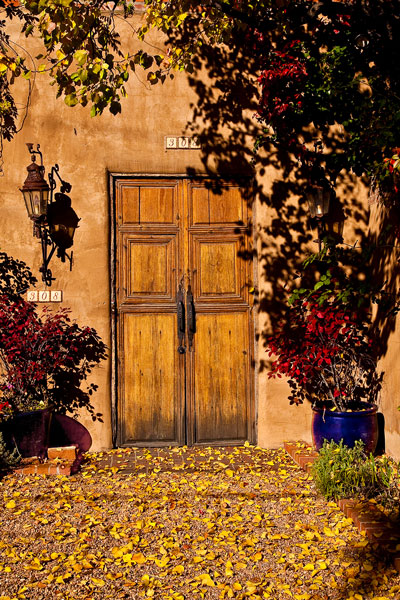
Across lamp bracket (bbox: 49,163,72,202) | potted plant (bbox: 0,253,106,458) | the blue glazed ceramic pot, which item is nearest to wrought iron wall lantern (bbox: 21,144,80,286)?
lamp bracket (bbox: 49,163,72,202)

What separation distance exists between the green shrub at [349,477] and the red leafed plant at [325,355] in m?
0.75

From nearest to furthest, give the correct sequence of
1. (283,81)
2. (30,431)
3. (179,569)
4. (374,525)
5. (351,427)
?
(179,569) < (374,525) < (351,427) < (30,431) < (283,81)

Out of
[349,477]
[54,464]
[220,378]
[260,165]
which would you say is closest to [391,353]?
[349,477]

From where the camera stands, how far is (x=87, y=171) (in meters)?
5.90

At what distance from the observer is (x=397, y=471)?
4.64 metres

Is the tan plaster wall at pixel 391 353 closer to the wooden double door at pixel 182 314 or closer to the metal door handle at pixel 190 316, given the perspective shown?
the wooden double door at pixel 182 314

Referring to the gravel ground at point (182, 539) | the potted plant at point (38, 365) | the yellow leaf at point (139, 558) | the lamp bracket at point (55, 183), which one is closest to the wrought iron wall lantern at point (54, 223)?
the lamp bracket at point (55, 183)

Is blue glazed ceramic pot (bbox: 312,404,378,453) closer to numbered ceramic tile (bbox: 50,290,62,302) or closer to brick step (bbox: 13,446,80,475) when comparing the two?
brick step (bbox: 13,446,80,475)

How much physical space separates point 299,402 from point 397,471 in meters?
1.47

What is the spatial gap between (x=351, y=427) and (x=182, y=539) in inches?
74.7

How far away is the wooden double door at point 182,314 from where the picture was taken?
5980 mm

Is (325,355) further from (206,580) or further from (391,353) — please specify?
(206,580)

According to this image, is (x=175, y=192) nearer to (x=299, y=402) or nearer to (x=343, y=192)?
(x=343, y=192)

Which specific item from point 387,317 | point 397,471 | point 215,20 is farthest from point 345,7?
point 397,471
